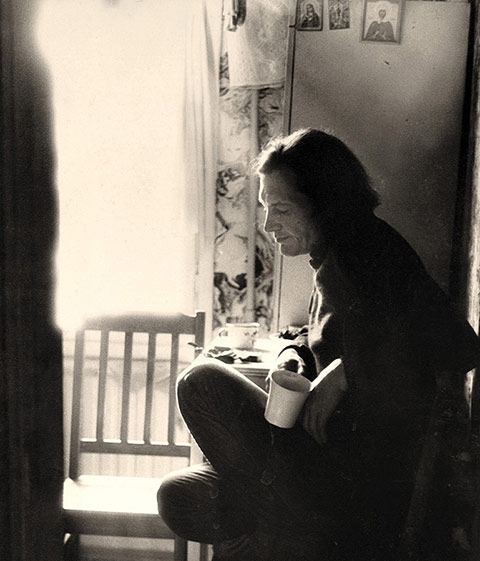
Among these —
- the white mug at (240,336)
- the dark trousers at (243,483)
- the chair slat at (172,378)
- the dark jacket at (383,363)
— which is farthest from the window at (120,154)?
the dark jacket at (383,363)

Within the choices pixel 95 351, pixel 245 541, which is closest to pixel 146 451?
pixel 95 351

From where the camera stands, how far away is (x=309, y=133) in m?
1.28

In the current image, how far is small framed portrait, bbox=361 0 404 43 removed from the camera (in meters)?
1.52

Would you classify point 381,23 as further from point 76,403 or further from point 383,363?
point 76,403

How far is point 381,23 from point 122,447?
1.26 metres

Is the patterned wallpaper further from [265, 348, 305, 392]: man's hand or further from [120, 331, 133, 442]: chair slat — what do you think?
[265, 348, 305, 392]: man's hand

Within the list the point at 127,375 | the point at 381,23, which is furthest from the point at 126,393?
the point at 381,23

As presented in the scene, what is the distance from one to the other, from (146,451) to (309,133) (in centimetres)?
90

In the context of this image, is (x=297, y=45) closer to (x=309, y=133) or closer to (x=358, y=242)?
(x=309, y=133)

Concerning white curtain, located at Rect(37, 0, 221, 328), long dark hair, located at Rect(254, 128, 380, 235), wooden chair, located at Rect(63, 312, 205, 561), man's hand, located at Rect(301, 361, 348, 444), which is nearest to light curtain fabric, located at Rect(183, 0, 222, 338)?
white curtain, located at Rect(37, 0, 221, 328)

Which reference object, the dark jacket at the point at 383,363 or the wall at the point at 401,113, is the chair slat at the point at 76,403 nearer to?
the dark jacket at the point at 383,363

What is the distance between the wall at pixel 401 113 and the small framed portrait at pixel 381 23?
0.05ft

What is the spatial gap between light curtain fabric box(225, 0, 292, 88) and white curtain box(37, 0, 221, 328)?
75 millimetres

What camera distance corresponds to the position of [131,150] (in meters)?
1.55
